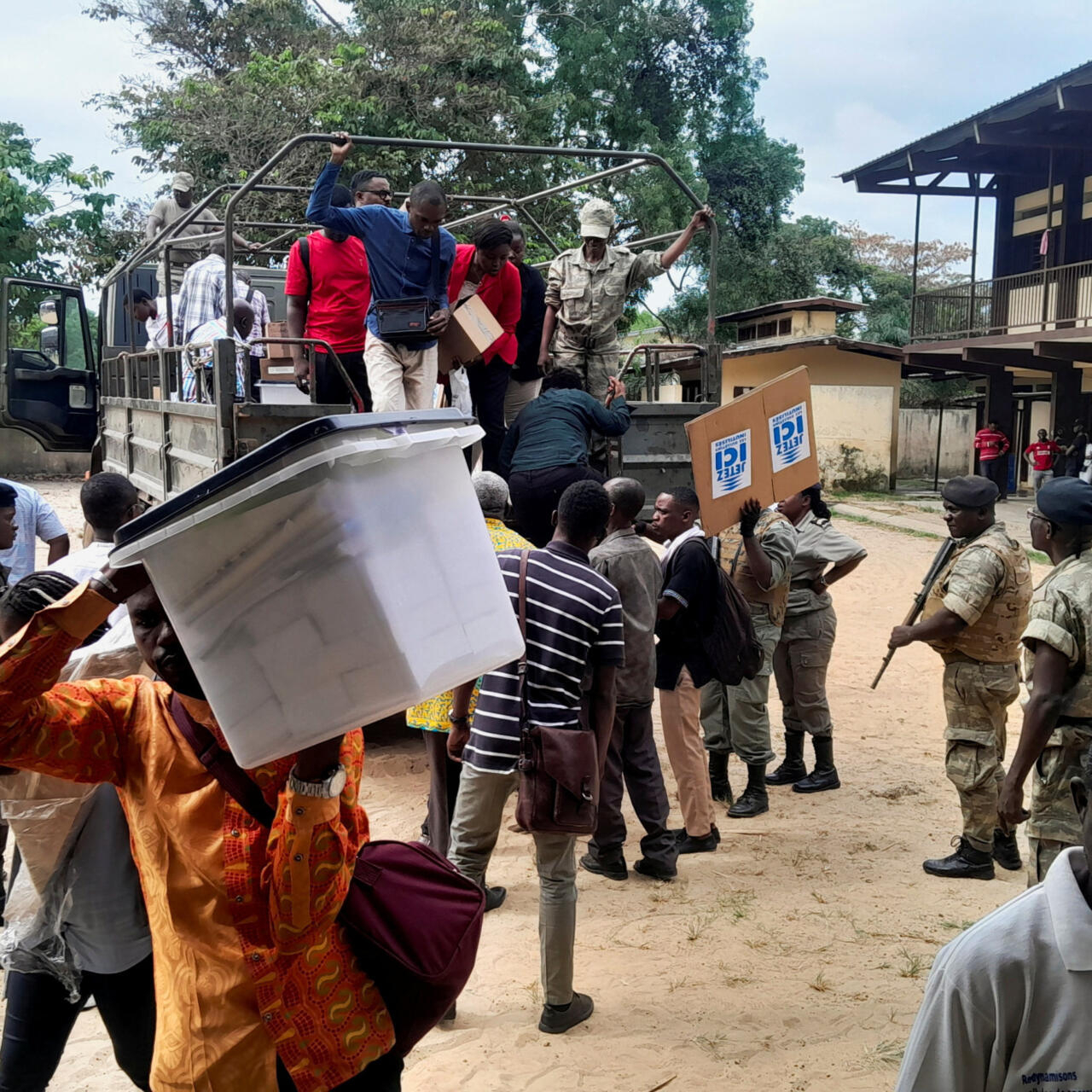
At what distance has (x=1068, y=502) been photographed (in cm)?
352

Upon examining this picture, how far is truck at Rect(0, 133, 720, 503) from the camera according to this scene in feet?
17.4

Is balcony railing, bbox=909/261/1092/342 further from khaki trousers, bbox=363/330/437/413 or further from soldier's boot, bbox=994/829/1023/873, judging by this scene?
khaki trousers, bbox=363/330/437/413

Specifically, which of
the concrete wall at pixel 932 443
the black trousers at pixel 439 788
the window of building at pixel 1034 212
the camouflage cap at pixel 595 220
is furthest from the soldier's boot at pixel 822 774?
the concrete wall at pixel 932 443

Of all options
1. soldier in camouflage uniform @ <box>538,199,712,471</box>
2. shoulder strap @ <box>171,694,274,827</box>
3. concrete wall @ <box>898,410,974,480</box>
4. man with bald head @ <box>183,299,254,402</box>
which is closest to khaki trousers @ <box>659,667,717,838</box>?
soldier in camouflage uniform @ <box>538,199,712,471</box>

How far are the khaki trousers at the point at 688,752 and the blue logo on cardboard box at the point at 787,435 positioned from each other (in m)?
1.06

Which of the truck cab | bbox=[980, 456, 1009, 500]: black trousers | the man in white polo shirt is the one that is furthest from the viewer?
bbox=[980, 456, 1009, 500]: black trousers

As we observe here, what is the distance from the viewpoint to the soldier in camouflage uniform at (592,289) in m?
6.21

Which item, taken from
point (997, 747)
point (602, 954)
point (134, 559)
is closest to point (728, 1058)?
point (602, 954)

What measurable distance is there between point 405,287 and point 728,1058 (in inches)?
145

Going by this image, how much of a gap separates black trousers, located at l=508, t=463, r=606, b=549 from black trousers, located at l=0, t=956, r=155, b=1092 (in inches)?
131

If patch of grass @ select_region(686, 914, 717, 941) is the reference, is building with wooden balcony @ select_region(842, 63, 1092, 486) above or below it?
above

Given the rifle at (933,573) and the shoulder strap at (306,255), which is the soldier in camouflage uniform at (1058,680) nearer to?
the rifle at (933,573)

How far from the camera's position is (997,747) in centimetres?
473

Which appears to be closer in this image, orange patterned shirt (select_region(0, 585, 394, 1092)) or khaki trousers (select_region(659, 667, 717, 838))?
orange patterned shirt (select_region(0, 585, 394, 1092))
